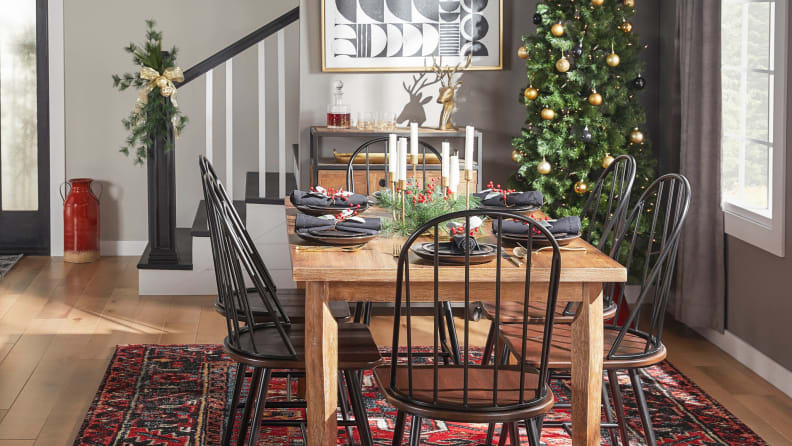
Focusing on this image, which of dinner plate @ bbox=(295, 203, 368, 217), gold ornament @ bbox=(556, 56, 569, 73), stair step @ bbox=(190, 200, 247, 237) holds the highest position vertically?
gold ornament @ bbox=(556, 56, 569, 73)

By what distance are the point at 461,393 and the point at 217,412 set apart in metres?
1.48

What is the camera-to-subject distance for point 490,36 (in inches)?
205

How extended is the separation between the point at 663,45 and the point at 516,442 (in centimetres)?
316

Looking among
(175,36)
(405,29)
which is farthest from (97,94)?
(405,29)

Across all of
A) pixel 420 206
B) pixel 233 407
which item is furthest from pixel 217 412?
pixel 420 206

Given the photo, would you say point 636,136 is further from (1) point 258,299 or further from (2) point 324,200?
(1) point 258,299

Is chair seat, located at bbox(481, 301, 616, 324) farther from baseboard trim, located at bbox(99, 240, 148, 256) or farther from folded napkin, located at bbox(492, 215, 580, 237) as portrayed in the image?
baseboard trim, located at bbox(99, 240, 148, 256)

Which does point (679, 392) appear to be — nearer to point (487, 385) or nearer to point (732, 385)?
point (732, 385)

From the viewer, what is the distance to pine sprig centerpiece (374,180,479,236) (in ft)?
10.00

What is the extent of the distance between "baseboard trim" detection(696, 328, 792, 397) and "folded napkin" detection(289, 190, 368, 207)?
6.16 feet

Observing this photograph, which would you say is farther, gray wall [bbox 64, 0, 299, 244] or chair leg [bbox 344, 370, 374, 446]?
gray wall [bbox 64, 0, 299, 244]

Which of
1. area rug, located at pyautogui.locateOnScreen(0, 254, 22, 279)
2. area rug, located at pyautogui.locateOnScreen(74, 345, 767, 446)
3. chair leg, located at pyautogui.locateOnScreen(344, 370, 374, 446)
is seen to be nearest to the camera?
chair leg, located at pyautogui.locateOnScreen(344, 370, 374, 446)

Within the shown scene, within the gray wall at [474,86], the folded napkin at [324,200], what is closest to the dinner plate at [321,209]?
the folded napkin at [324,200]

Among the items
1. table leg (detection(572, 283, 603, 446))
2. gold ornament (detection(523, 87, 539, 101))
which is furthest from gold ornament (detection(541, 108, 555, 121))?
table leg (detection(572, 283, 603, 446))
